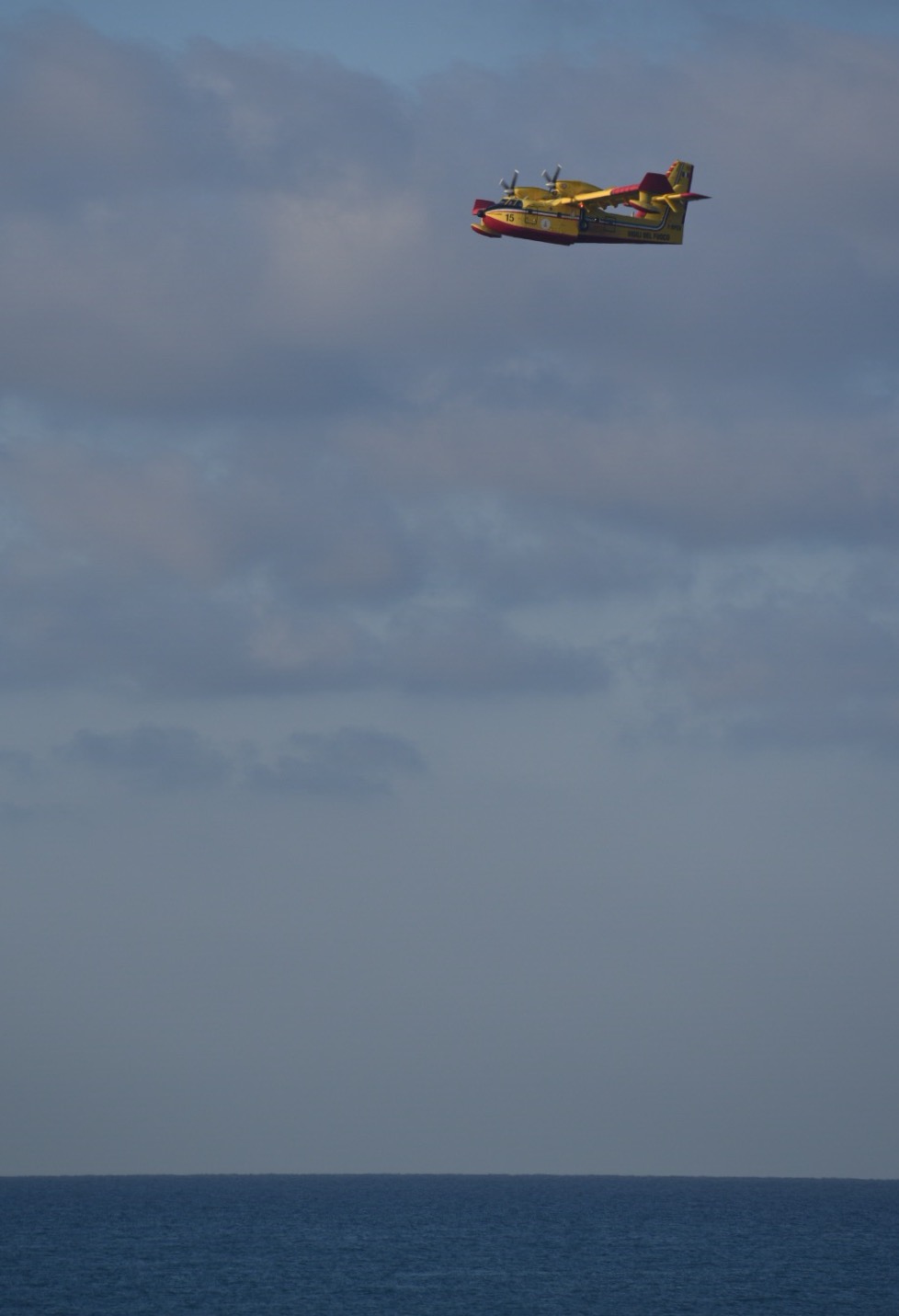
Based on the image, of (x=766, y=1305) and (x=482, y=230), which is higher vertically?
(x=482, y=230)

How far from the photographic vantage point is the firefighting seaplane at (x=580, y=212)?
275 ft

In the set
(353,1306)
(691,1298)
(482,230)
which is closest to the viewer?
(482,230)

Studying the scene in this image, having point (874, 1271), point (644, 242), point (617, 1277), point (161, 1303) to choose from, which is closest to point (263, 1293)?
point (161, 1303)

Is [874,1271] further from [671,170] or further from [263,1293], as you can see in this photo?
[671,170]

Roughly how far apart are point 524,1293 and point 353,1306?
69.9 feet

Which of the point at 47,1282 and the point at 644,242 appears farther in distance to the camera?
the point at 47,1282

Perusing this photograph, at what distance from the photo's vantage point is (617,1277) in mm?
182750

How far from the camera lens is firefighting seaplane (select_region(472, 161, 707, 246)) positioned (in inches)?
3297

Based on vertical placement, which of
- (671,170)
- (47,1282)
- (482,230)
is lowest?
(47,1282)

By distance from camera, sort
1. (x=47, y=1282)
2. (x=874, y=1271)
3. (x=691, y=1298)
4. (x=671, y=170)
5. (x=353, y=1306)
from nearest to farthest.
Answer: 1. (x=671, y=170)
2. (x=353, y=1306)
3. (x=691, y=1298)
4. (x=47, y=1282)
5. (x=874, y=1271)

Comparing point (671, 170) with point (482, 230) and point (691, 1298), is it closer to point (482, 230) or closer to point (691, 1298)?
point (482, 230)

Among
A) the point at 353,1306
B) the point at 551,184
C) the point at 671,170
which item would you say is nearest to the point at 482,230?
the point at 551,184

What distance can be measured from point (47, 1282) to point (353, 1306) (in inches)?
1628

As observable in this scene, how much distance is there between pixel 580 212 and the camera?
84562mm
